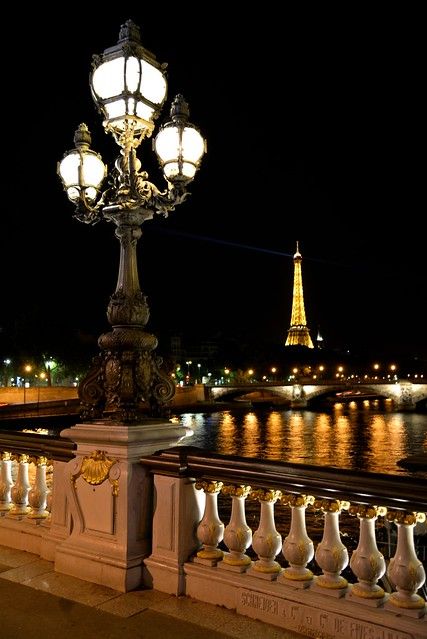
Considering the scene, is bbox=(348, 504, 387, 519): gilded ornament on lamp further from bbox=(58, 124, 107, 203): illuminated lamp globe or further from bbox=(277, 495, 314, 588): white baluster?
bbox=(58, 124, 107, 203): illuminated lamp globe

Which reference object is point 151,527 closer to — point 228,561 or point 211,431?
point 228,561

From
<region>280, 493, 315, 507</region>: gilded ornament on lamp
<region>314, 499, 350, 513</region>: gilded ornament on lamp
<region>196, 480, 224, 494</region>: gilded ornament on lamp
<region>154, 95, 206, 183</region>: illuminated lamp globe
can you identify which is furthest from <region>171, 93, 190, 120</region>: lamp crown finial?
<region>314, 499, 350, 513</region>: gilded ornament on lamp

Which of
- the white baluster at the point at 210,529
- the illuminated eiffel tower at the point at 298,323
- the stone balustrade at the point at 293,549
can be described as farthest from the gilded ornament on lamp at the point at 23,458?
the illuminated eiffel tower at the point at 298,323

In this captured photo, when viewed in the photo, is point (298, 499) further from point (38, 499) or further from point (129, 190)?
point (129, 190)

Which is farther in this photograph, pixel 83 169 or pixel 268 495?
pixel 83 169

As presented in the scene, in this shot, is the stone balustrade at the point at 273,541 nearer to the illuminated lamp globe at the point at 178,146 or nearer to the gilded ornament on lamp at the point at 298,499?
the gilded ornament on lamp at the point at 298,499

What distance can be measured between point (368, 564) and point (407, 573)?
0.29 meters

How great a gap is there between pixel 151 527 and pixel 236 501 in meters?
0.99

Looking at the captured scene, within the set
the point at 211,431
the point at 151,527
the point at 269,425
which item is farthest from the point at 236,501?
the point at 269,425

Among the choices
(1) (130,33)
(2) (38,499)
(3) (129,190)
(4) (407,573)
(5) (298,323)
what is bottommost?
(4) (407,573)

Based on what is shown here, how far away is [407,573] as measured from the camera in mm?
4488

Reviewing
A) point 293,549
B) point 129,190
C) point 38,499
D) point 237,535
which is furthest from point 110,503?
point 129,190

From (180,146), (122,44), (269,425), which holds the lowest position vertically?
(269,425)

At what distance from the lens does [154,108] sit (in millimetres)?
7086
